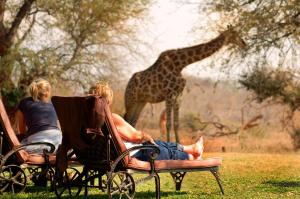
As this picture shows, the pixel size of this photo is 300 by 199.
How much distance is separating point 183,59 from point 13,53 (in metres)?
4.20

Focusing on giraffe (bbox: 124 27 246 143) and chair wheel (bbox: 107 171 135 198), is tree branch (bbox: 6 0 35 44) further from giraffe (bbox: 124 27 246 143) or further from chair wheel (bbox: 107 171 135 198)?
chair wheel (bbox: 107 171 135 198)

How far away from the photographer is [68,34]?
731 inches

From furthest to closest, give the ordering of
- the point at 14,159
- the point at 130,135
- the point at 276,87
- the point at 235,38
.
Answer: the point at 276,87 < the point at 235,38 < the point at 14,159 < the point at 130,135

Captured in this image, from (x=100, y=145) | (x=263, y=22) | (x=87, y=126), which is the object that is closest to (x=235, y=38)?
(x=263, y=22)

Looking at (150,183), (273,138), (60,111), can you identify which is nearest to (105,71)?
(273,138)

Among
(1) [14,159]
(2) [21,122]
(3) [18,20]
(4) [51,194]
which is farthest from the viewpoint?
(3) [18,20]

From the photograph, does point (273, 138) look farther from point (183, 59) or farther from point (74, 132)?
point (74, 132)

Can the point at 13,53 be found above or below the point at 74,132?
above

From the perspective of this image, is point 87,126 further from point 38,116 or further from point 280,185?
point 280,185

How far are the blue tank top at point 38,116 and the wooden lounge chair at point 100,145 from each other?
3.35ft

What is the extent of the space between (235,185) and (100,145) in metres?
2.58

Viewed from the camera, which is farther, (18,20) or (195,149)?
(18,20)

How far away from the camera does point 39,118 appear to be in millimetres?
7520

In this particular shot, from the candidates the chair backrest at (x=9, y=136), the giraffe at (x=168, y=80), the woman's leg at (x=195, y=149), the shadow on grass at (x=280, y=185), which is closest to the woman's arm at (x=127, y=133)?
the woman's leg at (x=195, y=149)
